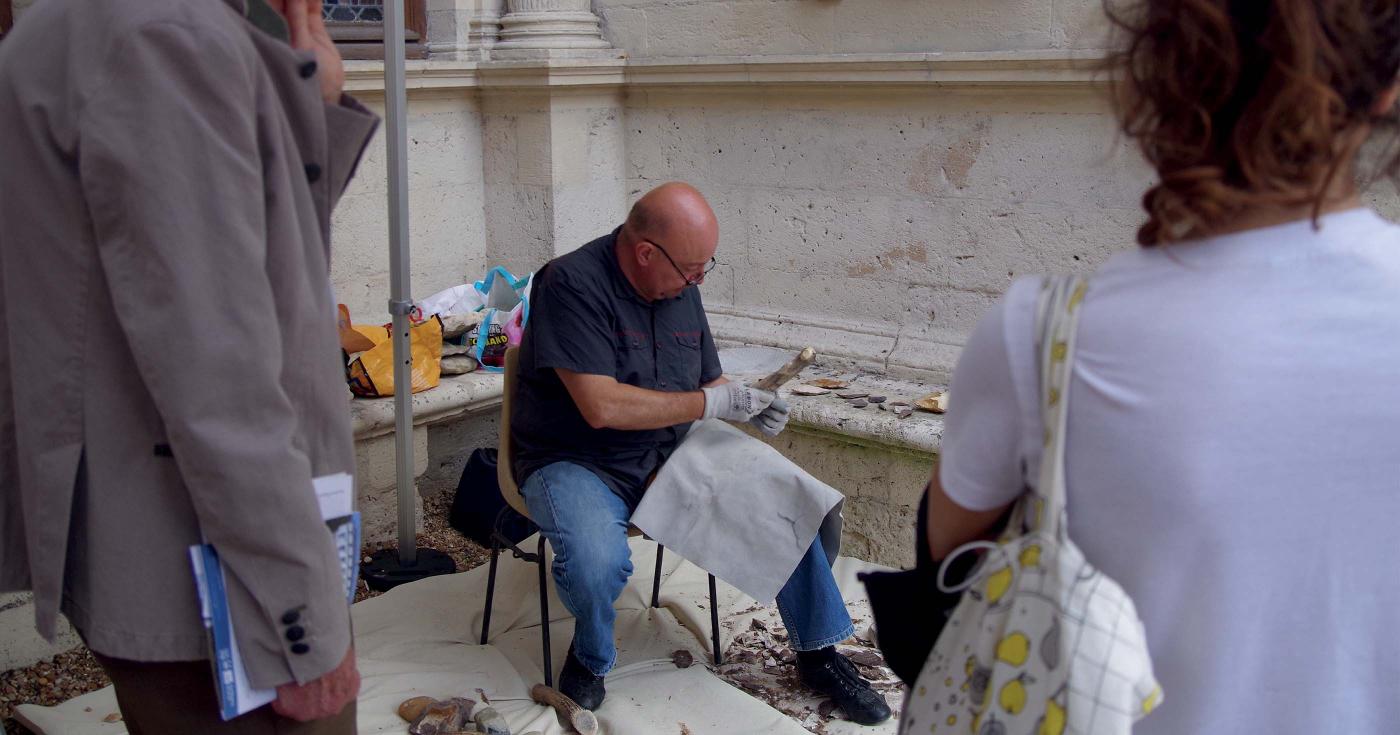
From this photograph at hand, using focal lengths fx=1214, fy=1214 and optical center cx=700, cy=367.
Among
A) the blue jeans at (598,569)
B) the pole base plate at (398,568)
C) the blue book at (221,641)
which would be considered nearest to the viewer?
the blue book at (221,641)

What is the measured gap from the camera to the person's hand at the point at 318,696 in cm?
141

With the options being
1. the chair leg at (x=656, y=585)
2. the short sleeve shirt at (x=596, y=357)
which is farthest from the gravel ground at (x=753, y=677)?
the short sleeve shirt at (x=596, y=357)

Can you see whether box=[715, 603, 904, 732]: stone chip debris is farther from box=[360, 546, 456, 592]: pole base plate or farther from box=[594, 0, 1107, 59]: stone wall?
box=[594, 0, 1107, 59]: stone wall

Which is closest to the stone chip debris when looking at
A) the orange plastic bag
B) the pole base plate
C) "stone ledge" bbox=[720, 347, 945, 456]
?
"stone ledge" bbox=[720, 347, 945, 456]

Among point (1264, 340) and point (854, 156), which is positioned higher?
point (1264, 340)

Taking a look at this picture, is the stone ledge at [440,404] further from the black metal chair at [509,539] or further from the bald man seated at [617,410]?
the bald man seated at [617,410]

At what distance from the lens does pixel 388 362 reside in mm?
4195

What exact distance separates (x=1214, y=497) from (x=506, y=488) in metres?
2.42

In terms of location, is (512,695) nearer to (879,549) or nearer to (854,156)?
(879,549)

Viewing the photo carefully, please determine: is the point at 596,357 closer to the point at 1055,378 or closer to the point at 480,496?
the point at 480,496

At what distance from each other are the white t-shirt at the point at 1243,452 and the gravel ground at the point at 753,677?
7.02 ft

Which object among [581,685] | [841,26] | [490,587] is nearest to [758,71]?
[841,26]

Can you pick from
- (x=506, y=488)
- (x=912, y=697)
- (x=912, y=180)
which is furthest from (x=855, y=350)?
(x=912, y=697)

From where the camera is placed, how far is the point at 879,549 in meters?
4.19
